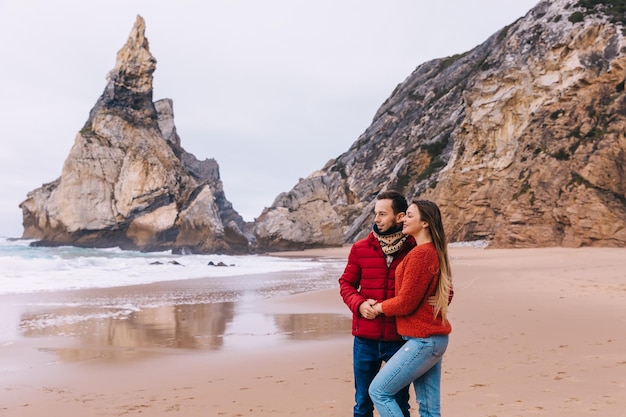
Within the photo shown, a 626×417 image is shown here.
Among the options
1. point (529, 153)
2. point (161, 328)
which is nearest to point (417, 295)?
point (161, 328)

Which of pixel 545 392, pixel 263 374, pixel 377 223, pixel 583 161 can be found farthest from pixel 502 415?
pixel 583 161

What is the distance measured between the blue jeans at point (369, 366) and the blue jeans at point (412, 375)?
17cm

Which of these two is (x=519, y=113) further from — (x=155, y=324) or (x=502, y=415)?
(x=502, y=415)

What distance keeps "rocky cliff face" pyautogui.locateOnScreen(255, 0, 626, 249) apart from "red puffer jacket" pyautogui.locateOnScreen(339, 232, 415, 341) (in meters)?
24.5

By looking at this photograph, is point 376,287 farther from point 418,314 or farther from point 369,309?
point 418,314

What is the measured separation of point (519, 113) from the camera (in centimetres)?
3394

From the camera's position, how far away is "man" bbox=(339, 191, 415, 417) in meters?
3.04

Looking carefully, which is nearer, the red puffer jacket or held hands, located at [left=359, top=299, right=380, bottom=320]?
held hands, located at [left=359, top=299, right=380, bottom=320]

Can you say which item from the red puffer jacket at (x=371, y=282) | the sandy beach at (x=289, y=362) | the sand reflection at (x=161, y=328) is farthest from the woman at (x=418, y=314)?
the sand reflection at (x=161, y=328)

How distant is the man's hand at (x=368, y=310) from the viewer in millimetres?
2924

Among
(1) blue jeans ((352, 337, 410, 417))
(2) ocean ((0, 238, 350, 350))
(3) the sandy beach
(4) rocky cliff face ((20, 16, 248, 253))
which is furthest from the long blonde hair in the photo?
(4) rocky cliff face ((20, 16, 248, 253))

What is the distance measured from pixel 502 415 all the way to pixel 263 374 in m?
2.62

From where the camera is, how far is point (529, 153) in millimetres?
31281

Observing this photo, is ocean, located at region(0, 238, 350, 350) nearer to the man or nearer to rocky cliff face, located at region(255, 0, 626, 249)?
the man
